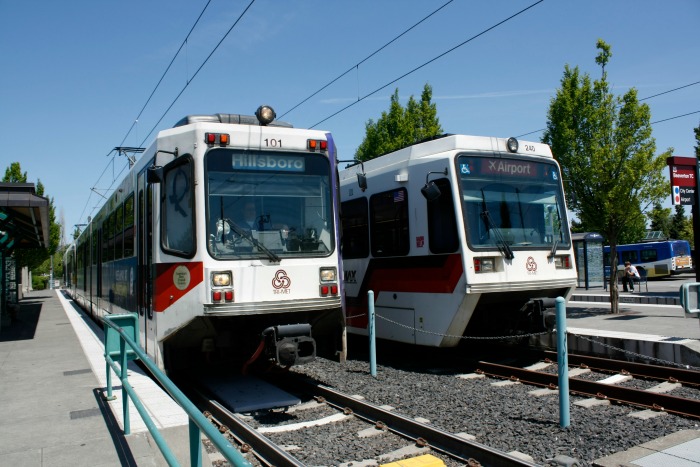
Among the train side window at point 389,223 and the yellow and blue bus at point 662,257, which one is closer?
Result: the train side window at point 389,223

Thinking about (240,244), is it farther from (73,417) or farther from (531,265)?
(531,265)

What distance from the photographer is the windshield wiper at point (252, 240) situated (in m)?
6.81

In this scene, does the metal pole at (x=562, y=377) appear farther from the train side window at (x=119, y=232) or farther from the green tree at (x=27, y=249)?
the green tree at (x=27, y=249)

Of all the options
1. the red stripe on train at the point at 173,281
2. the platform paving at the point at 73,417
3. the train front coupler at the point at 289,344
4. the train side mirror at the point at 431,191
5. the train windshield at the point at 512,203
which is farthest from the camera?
the train windshield at the point at 512,203

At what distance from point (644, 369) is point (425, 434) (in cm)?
429

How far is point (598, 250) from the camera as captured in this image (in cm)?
2764

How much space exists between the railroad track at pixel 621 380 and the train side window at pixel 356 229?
304 cm

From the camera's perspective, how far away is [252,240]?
6.84 metres

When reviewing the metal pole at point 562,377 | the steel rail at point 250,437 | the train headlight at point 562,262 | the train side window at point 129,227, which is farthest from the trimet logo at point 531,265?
the train side window at point 129,227

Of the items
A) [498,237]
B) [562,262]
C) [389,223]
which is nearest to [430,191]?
[498,237]

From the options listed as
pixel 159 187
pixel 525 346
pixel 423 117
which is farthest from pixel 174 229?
pixel 423 117

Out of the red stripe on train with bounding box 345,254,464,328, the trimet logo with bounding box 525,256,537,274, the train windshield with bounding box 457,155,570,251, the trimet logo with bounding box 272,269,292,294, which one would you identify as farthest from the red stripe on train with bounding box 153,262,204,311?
the trimet logo with bounding box 525,256,537,274

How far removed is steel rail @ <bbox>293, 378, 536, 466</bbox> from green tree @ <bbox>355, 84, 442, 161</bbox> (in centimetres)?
1885

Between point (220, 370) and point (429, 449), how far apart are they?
4.64 meters
